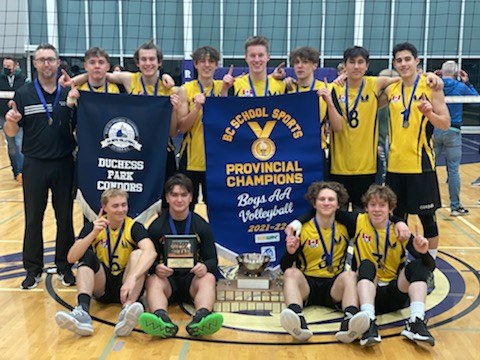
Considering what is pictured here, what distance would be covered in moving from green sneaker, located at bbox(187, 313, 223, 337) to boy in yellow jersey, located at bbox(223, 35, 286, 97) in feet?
5.69

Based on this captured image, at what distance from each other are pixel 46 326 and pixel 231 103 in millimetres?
2020

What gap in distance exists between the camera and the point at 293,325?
11.3ft

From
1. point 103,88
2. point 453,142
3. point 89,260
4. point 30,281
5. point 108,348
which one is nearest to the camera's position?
point 108,348

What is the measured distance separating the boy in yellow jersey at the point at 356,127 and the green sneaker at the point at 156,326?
1.77 m

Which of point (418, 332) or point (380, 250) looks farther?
point (380, 250)

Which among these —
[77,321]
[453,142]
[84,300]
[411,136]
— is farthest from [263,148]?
[453,142]

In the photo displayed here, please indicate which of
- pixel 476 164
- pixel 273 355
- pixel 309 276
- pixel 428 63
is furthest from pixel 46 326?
pixel 428 63

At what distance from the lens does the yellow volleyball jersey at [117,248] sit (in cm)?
399

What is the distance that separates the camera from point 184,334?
3689 millimetres

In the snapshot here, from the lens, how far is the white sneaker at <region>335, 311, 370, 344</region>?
338cm

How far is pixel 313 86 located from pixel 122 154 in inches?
61.4

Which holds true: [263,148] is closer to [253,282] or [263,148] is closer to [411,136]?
[253,282]

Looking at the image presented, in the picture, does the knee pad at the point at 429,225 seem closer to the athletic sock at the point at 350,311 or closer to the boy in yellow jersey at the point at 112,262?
the athletic sock at the point at 350,311

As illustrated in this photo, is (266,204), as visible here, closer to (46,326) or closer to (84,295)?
(84,295)
